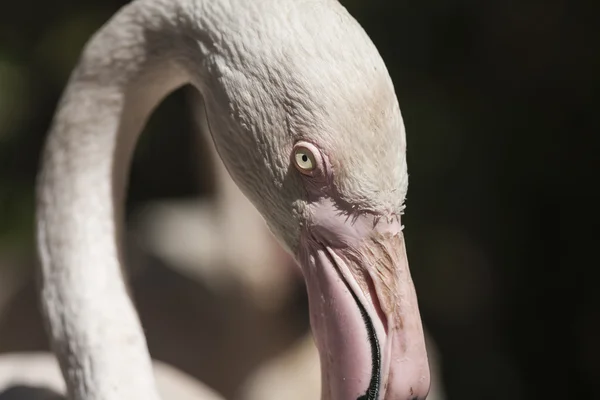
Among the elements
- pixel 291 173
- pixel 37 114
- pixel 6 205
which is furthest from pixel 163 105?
pixel 291 173

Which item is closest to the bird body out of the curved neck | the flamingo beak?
the curved neck

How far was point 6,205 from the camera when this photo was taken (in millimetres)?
2035

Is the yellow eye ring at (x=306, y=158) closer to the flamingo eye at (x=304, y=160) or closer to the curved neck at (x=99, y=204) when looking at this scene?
the flamingo eye at (x=304, y=160)

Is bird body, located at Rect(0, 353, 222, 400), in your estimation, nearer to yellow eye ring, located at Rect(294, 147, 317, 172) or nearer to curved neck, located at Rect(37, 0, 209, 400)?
curved neck, located at Rect(37, 0, 209, 400)

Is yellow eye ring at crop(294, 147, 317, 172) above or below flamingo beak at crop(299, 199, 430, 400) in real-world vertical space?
above

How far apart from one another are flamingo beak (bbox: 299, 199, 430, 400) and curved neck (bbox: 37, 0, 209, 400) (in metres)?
0.23

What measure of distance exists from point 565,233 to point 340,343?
54.9 inches

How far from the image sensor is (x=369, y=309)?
728 millimetres

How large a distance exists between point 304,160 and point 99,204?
315 millimetres

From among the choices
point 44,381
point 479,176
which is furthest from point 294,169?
point 479,176

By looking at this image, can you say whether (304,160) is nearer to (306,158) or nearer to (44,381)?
(306,158)

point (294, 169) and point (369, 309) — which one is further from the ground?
point (294, 169)

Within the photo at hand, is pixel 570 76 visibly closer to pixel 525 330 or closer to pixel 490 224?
pixel 490 224

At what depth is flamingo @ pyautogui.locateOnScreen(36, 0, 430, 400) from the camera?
0.68m
